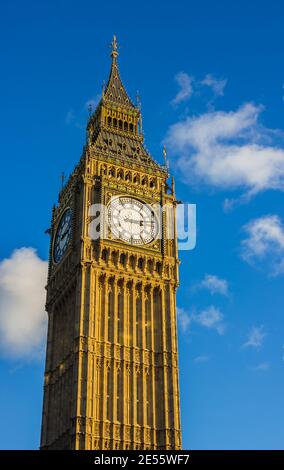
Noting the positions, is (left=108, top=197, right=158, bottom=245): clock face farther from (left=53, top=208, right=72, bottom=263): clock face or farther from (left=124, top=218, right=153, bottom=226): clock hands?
(left=53, top=208, right=72, bottom=263): clock face

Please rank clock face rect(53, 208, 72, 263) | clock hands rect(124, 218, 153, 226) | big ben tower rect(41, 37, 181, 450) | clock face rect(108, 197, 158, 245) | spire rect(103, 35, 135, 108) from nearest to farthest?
big ben tower rect(41, 37, 181, 450)
clock face rect(108, 197, 158, 245)
clock hands rect(124, 218, 153, 226)
clock face rect(53, 208, 72, 263)
spire rect(103, 35, 135, 108)

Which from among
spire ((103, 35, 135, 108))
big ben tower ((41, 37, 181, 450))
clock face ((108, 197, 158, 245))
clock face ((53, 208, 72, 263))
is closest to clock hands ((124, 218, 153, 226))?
clock face ((108, 197, 158, 245))

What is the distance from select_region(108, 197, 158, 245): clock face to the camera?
75625 millimetres

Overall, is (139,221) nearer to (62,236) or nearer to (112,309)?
(62,236)

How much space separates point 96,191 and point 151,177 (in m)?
7.38

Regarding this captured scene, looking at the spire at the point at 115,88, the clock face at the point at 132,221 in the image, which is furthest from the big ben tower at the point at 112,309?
the spire at the point at 115,88

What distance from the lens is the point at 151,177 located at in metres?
82.4

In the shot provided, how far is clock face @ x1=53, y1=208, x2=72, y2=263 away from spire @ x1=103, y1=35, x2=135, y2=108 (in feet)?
57.6

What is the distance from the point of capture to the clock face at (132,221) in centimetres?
7562

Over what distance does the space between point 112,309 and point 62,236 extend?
36.2 ft

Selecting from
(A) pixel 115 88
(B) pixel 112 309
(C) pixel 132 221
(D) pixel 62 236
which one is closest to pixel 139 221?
(C) pixel 132 221

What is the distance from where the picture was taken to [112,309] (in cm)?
7219

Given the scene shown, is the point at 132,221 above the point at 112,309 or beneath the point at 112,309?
above

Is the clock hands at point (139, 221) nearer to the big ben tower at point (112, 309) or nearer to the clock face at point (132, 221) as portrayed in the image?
the clock face at point (132, 221)
